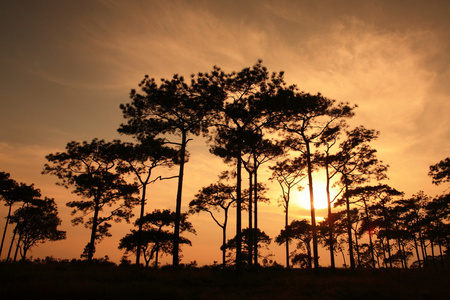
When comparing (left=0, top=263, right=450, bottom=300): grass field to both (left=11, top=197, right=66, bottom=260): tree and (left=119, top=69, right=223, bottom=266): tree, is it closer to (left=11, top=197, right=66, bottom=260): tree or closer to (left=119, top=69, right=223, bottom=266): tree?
(left=119, top=69, right=223, bottom=266): tree

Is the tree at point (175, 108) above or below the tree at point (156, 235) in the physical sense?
above

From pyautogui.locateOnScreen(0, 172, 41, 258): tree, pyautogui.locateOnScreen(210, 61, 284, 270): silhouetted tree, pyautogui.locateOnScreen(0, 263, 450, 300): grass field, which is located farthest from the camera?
pyautogui.locateOnScreen(0, 172, 41, 258): tree

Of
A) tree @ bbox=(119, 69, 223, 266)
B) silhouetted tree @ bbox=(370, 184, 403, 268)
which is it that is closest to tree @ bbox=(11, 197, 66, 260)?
tree @ bbox=(119, 69, 223, 266)

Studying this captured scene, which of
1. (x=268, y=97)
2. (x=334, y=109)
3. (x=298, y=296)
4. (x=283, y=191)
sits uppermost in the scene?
(x=334, y=109)

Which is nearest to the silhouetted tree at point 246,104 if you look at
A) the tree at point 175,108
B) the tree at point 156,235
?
the tree at point 175,108

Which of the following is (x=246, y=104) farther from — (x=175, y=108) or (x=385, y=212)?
(x=385, y=212)

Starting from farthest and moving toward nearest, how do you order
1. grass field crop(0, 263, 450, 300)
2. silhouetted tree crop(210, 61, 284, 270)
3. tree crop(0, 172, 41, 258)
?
tree crop(0, 172, 41, 258), silhouetted tree crop(210, 61, 284, 270), grass field crop(0, 263, 450, 300)

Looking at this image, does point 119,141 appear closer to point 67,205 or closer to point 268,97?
point 67,205

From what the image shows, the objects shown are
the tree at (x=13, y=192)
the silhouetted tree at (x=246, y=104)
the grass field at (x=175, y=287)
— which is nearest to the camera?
the grass field at (x=175, y=287)

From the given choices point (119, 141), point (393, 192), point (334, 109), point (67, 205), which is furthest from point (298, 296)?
point (393, 192)

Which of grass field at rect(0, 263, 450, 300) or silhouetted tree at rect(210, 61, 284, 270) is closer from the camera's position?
grass field at rect(0, 263, 450, 300)

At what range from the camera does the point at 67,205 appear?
1252 inches

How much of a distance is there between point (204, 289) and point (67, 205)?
2589cm

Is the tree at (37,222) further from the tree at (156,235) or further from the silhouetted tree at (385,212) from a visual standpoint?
the silhouetted tree at (385,212)
